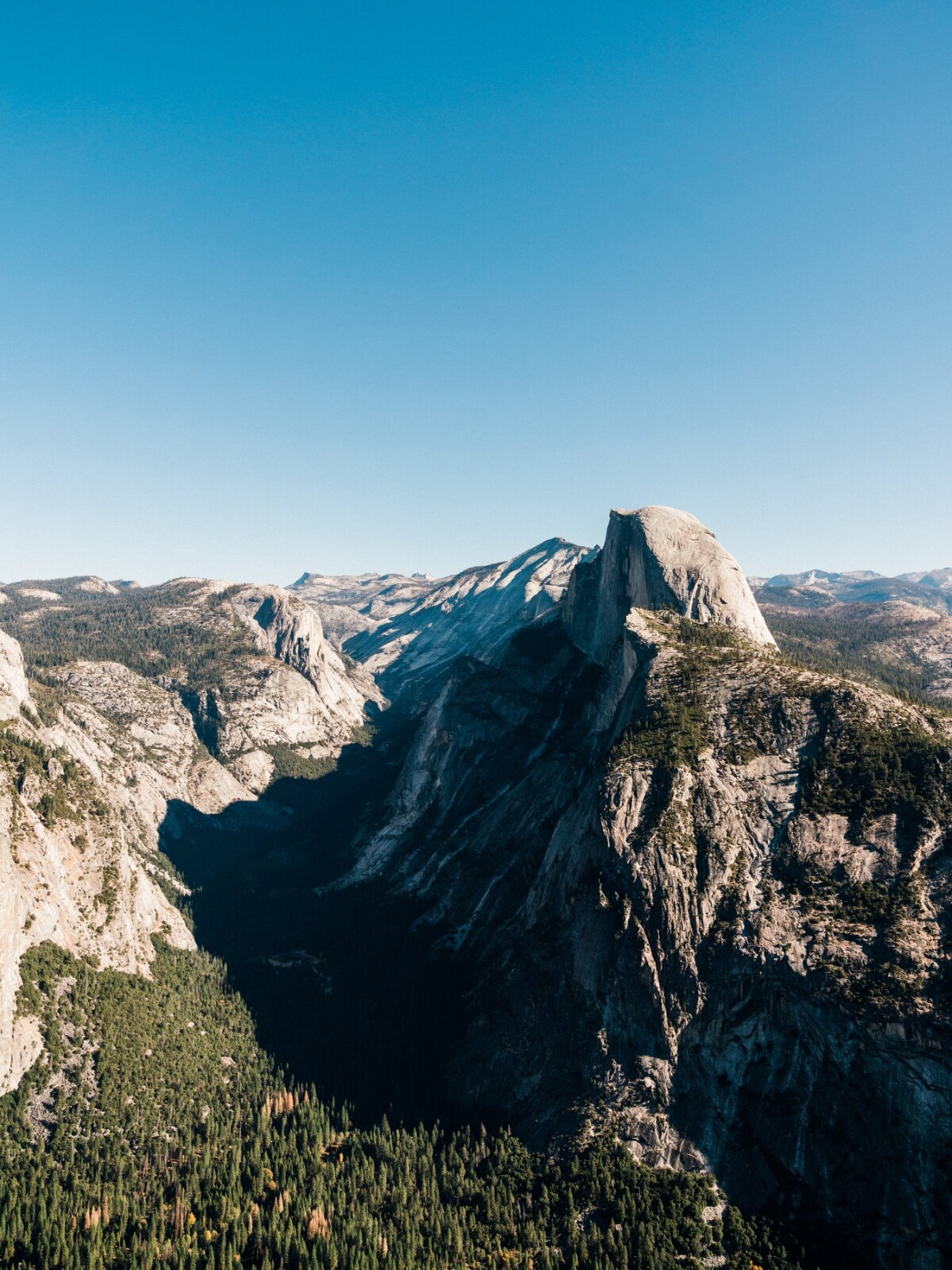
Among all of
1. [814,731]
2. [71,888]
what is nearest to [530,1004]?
[814,731]

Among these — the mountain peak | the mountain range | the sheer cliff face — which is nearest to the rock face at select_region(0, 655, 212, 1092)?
the mountain range

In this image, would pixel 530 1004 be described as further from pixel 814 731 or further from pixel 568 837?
pixel 814 731

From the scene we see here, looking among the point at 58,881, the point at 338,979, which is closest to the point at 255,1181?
the point at 338,979

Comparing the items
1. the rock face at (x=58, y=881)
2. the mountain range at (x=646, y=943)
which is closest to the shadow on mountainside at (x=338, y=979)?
the mountain range at (x=646, y=943)

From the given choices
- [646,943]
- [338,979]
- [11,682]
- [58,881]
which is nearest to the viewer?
[646,943]

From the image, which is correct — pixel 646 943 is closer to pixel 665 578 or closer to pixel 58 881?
pixel 665 578

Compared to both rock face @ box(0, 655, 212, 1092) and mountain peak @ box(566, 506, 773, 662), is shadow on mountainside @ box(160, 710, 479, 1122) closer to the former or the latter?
rock face @ box(0, 655, 212, 1092)
